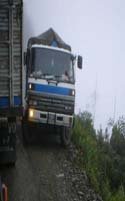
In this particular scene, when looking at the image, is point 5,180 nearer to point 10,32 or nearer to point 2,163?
point 2,163

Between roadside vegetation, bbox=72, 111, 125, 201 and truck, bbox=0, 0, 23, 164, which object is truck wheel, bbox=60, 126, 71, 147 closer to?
roadside vegetation, bbox=72, 111, 125, 201

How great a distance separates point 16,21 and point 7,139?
2773 mm

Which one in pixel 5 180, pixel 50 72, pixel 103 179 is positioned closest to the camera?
pixel 5 180

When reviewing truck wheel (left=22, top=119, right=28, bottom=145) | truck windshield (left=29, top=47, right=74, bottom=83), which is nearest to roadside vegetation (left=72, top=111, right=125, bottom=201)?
truck wheel (left=22, top=119, right=28, bottom=145)

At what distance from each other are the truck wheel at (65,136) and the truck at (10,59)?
14.0 feet

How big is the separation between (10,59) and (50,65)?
4.48 m

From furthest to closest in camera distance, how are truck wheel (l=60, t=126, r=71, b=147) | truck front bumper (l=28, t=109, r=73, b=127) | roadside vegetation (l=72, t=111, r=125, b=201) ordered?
truck wheel (l=60, t=126, r=71, b=147) → truck front bumper (l=28, t=109, r=73, b=127) → roadside vegetation (l=72, t=111, r=125, b=201)

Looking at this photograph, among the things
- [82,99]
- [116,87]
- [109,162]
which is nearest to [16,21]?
[109,162]

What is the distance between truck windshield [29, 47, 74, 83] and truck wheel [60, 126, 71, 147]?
1.48 metres

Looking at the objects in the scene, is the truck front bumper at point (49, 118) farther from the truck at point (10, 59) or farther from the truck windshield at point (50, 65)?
the truck at point (10, 59)

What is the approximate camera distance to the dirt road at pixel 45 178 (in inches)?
430

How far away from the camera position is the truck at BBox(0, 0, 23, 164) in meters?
10.4

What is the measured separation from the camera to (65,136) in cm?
1491

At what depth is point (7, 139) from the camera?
37.8 ft
